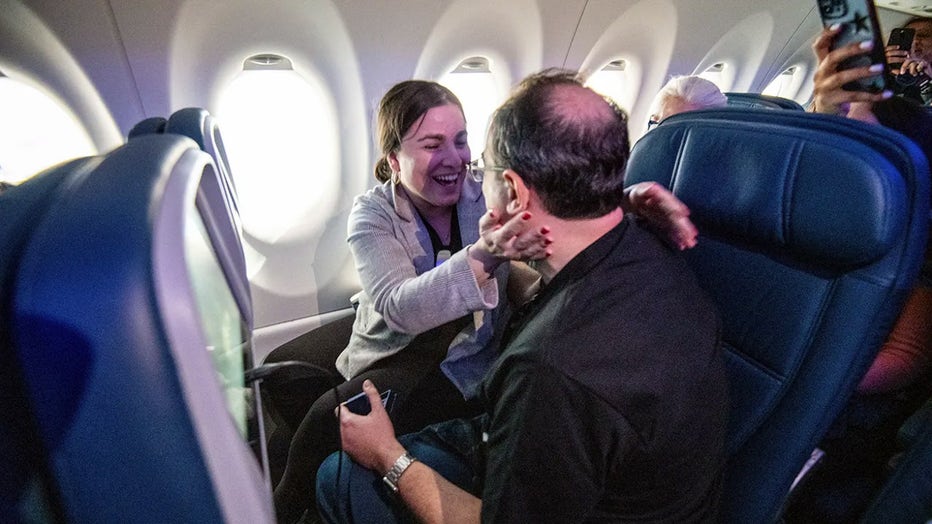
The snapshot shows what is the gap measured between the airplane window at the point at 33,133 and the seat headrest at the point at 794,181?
7.61 feet

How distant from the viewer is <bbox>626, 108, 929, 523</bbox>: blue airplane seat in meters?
0.89

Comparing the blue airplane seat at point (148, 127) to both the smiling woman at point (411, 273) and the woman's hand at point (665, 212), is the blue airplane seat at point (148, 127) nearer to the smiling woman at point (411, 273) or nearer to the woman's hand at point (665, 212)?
the smiling woman at point (411, 273)

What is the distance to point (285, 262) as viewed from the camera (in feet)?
9.88

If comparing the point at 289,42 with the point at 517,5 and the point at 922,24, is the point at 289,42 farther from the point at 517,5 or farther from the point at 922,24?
the point at 922,24

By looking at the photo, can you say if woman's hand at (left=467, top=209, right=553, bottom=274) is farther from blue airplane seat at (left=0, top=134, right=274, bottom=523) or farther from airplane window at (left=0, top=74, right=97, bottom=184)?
airplane window at (left=0, top=74, right=97, bottom=184)

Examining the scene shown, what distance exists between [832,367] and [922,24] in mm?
2568

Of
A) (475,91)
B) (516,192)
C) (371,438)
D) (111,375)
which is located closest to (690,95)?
(475,91)

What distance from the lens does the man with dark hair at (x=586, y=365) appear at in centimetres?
80

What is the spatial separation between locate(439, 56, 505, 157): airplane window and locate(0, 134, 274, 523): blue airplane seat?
290 centimetres

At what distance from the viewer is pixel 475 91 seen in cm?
321

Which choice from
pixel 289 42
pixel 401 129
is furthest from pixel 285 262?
pixel 401 129

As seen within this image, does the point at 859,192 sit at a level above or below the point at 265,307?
above

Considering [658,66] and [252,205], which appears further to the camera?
[658,66]

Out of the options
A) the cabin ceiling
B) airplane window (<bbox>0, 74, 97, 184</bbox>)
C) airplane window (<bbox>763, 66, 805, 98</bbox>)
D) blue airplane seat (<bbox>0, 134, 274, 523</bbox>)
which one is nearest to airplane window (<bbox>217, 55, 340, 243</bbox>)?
the cabin ceiling
